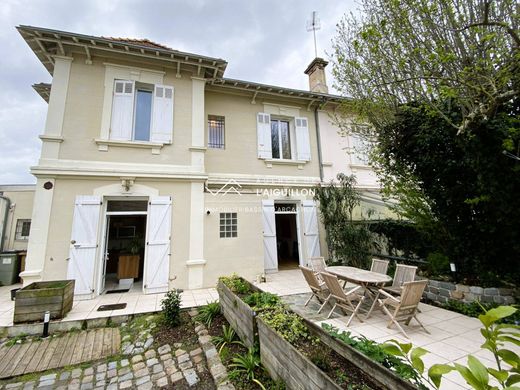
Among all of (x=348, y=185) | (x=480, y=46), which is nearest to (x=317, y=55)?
(x=348, y=185)

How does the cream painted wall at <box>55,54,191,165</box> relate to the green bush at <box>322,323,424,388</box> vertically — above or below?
above

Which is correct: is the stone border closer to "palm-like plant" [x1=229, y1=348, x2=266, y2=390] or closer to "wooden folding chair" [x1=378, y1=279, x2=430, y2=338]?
"palm-like plant" [x1=229, y1=348, x2=266, y2=390]

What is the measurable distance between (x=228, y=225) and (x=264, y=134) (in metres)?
3.74

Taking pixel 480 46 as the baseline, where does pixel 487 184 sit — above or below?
below

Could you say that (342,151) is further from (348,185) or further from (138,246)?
(138,246)

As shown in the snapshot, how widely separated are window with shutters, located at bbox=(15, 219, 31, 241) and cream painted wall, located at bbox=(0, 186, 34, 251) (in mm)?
77

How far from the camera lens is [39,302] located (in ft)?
14.5

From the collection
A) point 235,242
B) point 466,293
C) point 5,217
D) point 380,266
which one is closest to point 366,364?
point 380,266

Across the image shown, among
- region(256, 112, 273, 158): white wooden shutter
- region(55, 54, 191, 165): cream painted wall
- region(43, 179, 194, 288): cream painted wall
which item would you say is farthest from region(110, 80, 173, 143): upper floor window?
region(256, 112, 273, 158): white wooden shutter

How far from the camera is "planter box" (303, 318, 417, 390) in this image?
182cm

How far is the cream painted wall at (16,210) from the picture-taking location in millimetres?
8367

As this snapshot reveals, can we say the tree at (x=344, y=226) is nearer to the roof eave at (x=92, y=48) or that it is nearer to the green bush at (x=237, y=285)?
the green bush at (x=237, y=285)

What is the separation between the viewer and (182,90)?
24.1ft

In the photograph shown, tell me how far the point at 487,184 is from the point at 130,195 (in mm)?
7807
